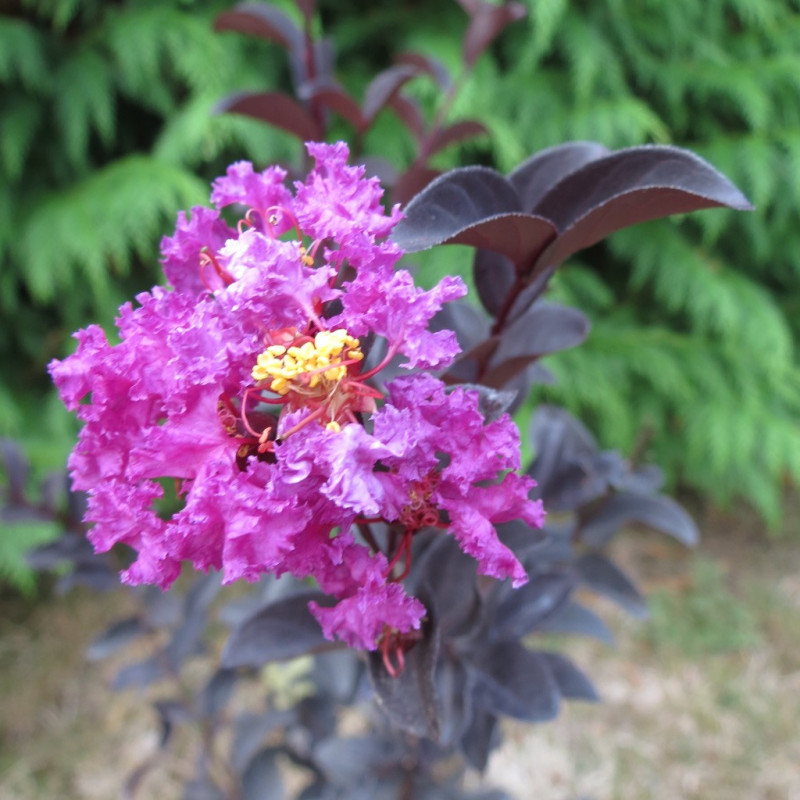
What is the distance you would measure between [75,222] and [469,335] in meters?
1.83

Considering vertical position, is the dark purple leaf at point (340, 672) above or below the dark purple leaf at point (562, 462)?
below

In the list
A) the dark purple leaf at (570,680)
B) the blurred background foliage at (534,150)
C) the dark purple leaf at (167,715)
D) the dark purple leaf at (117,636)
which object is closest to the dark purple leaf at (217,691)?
the dark purple leaf at (167,715)

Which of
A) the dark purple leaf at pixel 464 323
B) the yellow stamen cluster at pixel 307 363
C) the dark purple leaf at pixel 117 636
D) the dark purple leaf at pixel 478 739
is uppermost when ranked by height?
the yellow stamen cluster at pixel 307 363

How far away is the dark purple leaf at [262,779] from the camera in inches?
46.3

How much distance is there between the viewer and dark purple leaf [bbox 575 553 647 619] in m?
1.03

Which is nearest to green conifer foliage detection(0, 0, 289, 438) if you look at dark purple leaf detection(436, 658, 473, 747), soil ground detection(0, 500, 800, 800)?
soil ground detection(0, 500, 800, 800)

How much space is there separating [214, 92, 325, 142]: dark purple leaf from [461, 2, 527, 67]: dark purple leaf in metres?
0.25

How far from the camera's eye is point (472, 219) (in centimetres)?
50

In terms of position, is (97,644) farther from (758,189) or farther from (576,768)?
(758,189)

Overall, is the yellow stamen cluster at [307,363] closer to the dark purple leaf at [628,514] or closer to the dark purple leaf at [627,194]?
the dark purple leaf at [627,194]

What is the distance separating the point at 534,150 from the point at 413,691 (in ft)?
7.10

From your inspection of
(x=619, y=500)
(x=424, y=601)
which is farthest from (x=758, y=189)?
(x=424, y=601)

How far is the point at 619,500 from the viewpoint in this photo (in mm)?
1004

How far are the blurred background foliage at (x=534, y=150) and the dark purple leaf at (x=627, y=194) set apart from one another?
1.63m
